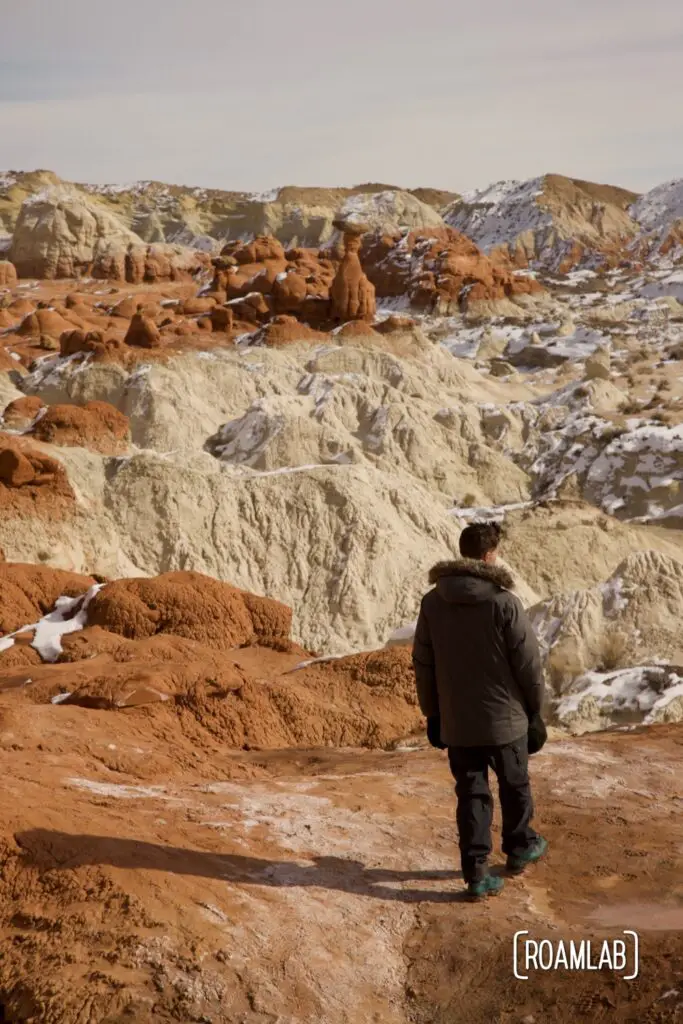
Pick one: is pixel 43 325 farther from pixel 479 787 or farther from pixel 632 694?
pixel 479 787

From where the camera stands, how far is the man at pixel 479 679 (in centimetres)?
A: 493

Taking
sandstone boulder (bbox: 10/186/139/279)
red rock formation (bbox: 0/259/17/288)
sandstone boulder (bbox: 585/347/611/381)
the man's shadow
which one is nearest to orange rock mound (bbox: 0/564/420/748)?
the man's shadow

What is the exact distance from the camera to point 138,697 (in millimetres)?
8570

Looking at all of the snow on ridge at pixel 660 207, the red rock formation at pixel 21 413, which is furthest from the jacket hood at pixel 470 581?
the snow on ridge at pixel 660 207

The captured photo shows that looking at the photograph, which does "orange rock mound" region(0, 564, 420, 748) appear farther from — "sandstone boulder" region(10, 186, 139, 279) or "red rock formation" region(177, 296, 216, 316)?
"sandstone boulder" region(10, 186, 139, 279)

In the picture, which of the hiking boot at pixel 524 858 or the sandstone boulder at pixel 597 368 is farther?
the sandstone boulder at pixel 597 368

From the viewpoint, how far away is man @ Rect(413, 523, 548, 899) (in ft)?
16.2

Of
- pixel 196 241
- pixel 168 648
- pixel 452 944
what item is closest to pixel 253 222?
pixel 196 241

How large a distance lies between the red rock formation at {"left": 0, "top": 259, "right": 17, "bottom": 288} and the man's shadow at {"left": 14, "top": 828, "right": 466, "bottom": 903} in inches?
2406

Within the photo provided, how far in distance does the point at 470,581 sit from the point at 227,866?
1848 millimetres

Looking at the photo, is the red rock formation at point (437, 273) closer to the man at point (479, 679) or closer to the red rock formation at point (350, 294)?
the red rock formation at point (350, 294)

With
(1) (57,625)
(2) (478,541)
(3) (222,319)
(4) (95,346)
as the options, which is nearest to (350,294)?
(3) (222,319)

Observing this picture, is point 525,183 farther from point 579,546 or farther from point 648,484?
point 579,546

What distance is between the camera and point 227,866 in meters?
5.15
